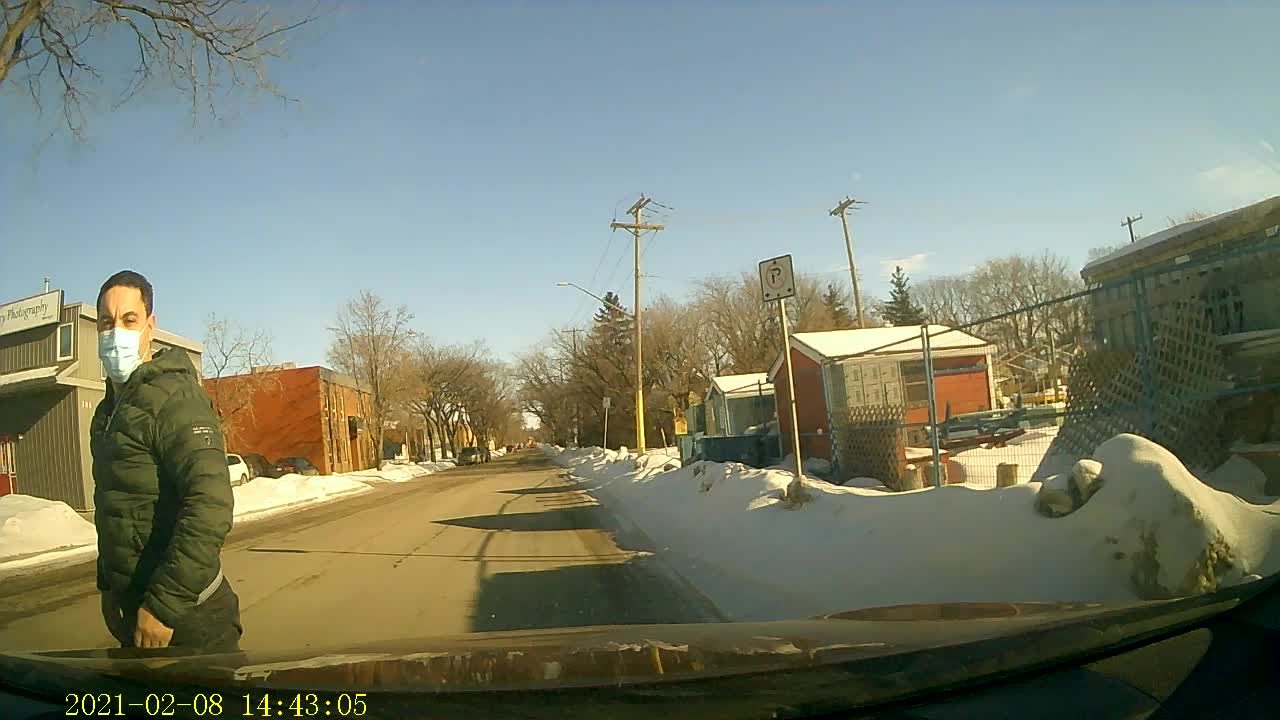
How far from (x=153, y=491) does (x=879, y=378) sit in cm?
2096

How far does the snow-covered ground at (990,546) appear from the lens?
4.39 meters

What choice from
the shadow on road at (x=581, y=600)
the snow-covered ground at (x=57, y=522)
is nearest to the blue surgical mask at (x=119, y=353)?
the shadow on road at (x=581, y=600)

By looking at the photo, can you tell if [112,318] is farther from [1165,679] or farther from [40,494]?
[40,494]

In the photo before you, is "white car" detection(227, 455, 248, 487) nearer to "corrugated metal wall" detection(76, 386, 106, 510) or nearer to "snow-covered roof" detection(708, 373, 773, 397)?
"corrugated metal wall" detection(76, 386, 106, 510)

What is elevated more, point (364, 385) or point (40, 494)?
point (364, 385)

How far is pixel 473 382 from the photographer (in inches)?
2928

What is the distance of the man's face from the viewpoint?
314cm

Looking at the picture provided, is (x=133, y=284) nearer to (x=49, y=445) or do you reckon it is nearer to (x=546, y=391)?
(x=49, y=445)

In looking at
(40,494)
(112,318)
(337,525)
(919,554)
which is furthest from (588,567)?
(40,494)

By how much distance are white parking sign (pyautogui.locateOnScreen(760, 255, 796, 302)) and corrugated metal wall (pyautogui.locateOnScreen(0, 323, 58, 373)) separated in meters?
24.2

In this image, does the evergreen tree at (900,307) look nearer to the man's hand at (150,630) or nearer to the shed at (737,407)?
the shed at (737,407)

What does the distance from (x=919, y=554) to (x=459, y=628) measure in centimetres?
375

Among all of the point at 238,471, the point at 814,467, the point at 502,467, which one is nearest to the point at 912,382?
the point at 814,467

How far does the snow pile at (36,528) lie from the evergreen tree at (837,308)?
5266 cm
